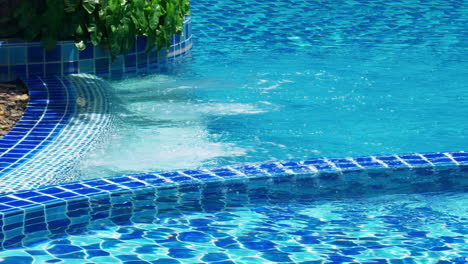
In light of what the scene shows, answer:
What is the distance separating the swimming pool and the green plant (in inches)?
17.4

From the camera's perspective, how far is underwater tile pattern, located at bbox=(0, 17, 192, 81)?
7.95 metres

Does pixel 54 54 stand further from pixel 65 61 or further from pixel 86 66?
pixel 86 66

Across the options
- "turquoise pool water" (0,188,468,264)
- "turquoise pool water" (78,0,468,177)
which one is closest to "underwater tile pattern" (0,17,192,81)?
"turquoise pool water" (78,0,468,177)

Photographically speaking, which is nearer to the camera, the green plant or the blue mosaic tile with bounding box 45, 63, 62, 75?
the green plant

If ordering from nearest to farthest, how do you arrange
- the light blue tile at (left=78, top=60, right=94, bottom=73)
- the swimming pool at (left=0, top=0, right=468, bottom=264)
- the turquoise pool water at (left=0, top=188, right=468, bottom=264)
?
the turquoise pool water at (left=0, top=188, right=468, bottom=264) < the swimming pool at (left=0, top=0, right=468, bottom=264) < the light blue tile at (left=78, top=60, right=94, bottom=73)

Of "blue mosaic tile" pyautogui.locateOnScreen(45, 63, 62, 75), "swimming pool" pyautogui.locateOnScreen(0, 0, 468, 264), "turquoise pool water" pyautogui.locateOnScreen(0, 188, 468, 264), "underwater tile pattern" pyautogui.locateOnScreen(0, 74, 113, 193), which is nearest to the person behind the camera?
"turquoise pool water" pyautogui.locateOnScreen(0, 188, 468, 264)

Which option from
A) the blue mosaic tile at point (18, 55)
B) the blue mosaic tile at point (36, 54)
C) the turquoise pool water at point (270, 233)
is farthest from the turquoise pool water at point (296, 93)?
the turquoise pool water at point (270, 233)

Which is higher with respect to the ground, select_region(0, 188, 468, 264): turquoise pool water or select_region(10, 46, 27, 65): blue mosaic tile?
select_region(10, 46, 27, 65): blue mosaic tile

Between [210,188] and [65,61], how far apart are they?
3844 millimetres

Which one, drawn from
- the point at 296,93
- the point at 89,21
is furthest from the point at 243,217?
the point at 89,21

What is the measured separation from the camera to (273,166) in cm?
508

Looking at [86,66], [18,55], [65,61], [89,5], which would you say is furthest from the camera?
[86,66]

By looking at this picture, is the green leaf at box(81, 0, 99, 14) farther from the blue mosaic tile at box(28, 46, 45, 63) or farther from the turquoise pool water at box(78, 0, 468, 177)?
the turquoise pool water at box(78, 0, 468, 177)

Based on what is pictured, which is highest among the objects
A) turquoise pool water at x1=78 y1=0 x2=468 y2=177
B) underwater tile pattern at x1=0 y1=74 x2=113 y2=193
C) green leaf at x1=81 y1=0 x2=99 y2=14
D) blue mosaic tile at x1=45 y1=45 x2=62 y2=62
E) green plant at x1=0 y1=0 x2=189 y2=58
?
green leaf at x1=81 y1=0 x2=99 y2=14
